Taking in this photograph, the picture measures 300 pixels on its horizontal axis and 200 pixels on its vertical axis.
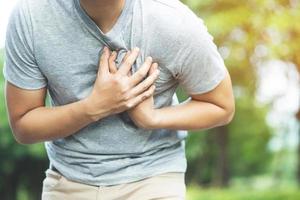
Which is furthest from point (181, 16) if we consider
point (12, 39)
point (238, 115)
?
point (238, 115)

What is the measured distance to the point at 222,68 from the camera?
164cm

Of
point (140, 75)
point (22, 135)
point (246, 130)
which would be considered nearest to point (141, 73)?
point (140, 75)

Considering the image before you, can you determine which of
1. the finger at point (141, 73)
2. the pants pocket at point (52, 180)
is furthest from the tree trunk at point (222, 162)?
the finger at point (141, 73)

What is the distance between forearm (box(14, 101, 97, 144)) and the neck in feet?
0.61

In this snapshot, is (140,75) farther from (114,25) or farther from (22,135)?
(22,135)

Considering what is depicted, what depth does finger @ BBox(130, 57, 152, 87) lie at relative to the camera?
1.58 m

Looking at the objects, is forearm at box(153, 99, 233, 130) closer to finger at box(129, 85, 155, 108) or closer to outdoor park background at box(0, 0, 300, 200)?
finger at box(129, 85, 155, 108)

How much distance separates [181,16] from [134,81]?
7.1 inches

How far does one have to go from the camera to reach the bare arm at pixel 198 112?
64.6 inches

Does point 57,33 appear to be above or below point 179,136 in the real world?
above

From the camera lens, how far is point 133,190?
1681 mm

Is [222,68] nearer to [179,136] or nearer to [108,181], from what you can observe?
[179,136]

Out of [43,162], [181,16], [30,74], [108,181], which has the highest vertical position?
[181,16]

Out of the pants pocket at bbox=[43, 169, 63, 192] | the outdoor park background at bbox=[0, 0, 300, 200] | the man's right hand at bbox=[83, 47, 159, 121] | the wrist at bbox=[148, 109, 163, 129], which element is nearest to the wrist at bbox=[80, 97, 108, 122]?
the man's right hand at bbox=[83, 47, 159, 121]
